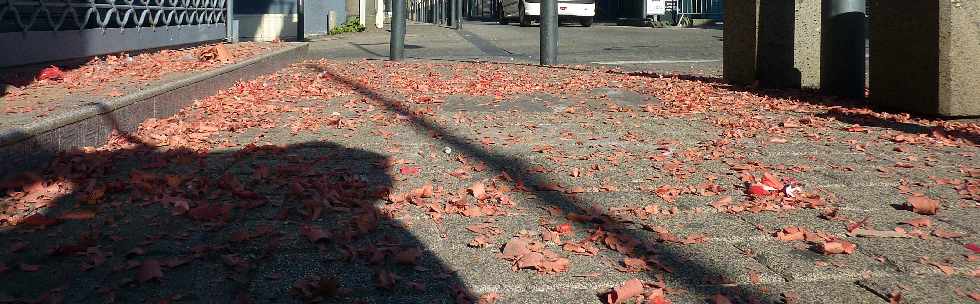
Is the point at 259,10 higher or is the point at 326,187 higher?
the point at 259,10

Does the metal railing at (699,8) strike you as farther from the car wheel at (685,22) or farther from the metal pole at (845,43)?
the metal pole at (845,43)

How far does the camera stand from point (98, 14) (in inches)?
467

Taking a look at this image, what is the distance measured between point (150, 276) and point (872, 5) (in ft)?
20.9

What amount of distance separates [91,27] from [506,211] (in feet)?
30.0

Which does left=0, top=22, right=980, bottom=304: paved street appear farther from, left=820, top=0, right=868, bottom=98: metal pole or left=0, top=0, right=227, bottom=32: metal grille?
left=0, top=0, right=227, bottom=32: metal grille

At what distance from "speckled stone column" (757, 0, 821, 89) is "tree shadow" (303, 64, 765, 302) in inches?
152

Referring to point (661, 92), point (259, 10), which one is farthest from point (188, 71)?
point (259, 10)

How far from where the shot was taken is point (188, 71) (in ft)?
30.6

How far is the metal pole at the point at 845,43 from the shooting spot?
335 inches

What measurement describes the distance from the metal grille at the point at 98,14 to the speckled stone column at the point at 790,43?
23.1 feet

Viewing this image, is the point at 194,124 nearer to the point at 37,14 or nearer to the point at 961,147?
the point at 37,14

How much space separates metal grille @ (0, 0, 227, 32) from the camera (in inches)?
391

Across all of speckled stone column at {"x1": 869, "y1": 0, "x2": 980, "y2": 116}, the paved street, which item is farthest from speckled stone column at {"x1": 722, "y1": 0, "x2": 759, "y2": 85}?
speckled stone column at {"x1": 869, "y1": 0, "x2": 980, "y2": 116}

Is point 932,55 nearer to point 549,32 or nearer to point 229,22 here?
point 549,32
